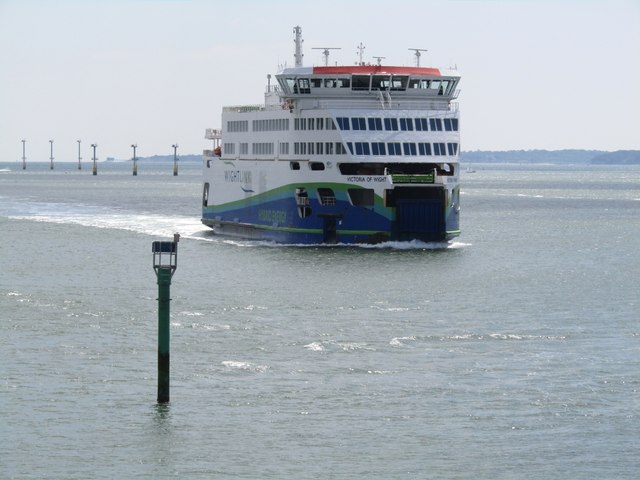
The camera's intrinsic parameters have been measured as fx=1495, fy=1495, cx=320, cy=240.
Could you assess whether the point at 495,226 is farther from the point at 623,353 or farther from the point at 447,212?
the point at 623,353

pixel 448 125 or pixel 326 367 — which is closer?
pixel 326 367

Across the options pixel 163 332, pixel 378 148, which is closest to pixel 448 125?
pixel 378 148

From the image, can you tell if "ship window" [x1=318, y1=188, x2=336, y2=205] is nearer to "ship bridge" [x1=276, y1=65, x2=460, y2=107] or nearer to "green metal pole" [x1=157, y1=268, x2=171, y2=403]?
"ship bridge" [x1=276, y1=65, x2=460, y2=107]

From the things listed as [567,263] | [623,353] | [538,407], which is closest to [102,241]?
[567,263]

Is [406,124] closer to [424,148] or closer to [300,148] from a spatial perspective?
[424,148]

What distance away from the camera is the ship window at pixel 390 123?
2916 inches

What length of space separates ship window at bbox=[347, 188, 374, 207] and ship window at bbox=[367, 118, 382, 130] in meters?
3.38

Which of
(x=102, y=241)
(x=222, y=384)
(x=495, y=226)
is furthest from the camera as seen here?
(x=495, y=226)

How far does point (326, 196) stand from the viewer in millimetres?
73812

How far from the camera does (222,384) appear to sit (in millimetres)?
38531

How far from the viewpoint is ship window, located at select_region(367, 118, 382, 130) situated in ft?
243

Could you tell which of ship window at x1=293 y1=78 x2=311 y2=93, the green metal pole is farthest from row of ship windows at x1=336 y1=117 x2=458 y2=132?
the green metal pole

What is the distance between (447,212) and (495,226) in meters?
36.7

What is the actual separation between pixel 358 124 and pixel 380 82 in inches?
128
